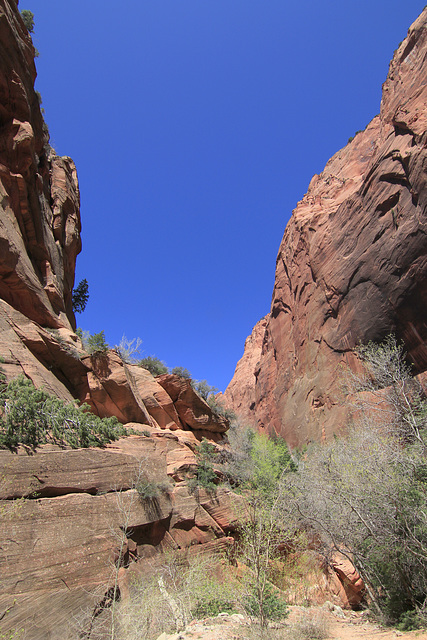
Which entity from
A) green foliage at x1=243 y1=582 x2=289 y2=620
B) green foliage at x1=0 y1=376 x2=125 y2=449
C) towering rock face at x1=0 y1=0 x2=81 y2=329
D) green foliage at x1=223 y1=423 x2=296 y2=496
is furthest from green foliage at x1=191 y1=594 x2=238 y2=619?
towering rock face at x1=0 y1=0 x2=81 y2=329

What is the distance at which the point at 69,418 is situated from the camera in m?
9.68

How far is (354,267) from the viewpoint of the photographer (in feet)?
98.4

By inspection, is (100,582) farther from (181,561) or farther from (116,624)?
(181,561)

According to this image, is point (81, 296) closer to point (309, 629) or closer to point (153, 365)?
point (153, 365)

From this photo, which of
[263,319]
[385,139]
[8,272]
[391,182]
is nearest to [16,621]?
[8,272]

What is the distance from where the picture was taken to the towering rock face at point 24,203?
13812 mm

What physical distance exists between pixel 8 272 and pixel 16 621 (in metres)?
11.5

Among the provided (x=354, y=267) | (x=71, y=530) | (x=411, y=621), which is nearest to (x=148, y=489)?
(x=71, y=530)

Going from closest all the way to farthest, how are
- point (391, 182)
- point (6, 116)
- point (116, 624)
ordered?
point (116, 624) → point (6, 116) → point (391, 182)

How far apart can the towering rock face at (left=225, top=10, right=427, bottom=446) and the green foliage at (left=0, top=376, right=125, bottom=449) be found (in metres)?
23.9

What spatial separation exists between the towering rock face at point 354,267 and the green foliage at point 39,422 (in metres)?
23.9

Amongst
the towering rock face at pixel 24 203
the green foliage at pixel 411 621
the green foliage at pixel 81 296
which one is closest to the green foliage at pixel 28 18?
the towering rock face at pixel 24 203

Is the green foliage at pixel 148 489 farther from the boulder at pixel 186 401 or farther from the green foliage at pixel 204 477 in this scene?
the boulder at pixel 186 401

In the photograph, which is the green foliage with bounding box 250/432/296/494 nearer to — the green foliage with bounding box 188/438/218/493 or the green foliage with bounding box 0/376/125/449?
the green foliage with bounding box 188/438/218/493
